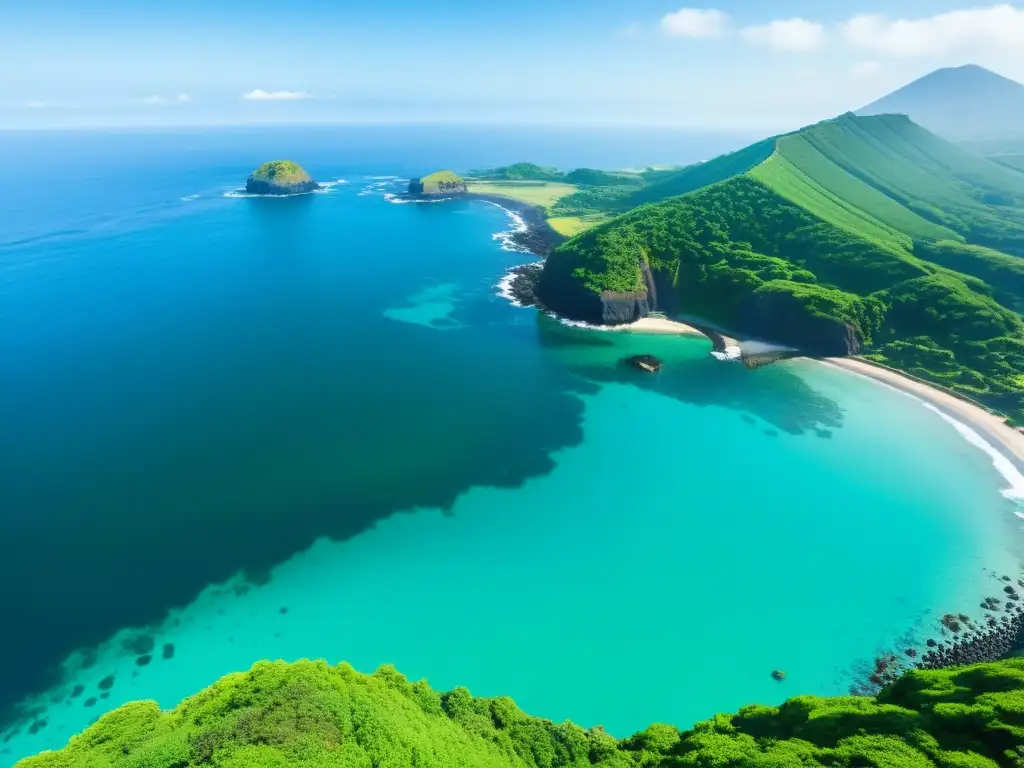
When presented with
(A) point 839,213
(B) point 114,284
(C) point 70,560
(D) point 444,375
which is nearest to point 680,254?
(A) point 839,213

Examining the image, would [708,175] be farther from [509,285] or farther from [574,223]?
[509,285]

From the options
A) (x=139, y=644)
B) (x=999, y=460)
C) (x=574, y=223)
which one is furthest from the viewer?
(x=574, y=223)

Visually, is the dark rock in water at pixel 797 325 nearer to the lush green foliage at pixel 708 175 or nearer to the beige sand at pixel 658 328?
the beige sand at pixel 658 328

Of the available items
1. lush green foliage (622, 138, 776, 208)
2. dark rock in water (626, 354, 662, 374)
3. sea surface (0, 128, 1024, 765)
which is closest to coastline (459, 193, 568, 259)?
lush green foliage (622, 138, 776, 208)

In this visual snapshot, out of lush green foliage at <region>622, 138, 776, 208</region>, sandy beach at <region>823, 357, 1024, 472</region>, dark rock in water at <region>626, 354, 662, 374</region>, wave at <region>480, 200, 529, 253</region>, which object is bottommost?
sandy beach at <region>823, 357, 1024, 472</region>

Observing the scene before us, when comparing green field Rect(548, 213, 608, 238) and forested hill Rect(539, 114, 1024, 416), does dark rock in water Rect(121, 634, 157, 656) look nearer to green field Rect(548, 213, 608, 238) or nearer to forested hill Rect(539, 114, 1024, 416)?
forested hill Rect(539, 114, 1024, 416)

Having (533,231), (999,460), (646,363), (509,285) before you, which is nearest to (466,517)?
(646,363)
